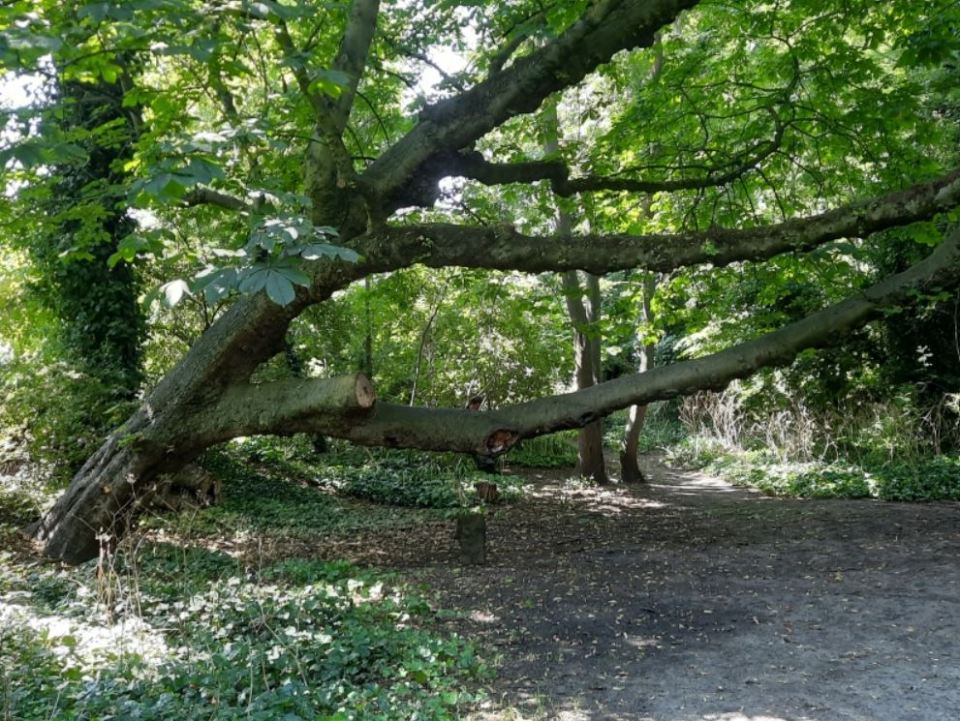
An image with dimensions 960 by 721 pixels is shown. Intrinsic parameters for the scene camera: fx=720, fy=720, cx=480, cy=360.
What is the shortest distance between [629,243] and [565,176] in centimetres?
131

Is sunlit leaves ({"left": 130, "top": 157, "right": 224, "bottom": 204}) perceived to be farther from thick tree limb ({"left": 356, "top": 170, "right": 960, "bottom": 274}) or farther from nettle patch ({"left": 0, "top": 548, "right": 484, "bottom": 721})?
thick tree limb ({"left": 356, "top": 170, "right": 960, "bottom": 274})

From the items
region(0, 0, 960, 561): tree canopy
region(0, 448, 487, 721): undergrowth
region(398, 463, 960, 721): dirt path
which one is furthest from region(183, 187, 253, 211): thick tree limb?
region(398, 463, 960, 721): dirt path

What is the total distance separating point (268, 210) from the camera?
12.9 feet

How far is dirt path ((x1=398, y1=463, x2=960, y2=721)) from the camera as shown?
13.0 feet

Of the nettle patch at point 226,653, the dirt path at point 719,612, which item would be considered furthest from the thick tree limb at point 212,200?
the dirt path at point 719,612

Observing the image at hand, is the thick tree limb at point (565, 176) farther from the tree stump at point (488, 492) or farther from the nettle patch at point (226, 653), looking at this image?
the tree stump at point (488, 492)

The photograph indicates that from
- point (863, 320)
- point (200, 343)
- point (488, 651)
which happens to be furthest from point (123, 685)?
point (863, 320)

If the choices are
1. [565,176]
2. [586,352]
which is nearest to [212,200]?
[565,176]

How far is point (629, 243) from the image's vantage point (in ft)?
20.7

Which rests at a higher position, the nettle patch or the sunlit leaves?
the sunlit leaves

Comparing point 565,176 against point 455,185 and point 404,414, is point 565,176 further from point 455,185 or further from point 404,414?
point 404,414

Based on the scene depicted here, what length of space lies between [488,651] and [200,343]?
381 cm

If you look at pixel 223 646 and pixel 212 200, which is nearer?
pixel 223 646

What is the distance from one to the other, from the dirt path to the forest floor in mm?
15
